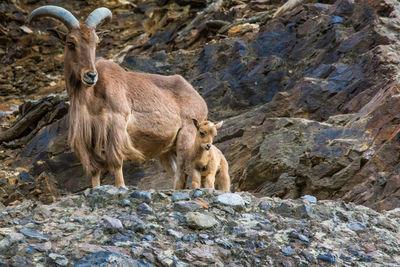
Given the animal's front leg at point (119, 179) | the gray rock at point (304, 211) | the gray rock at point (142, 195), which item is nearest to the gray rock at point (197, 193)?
the gray rock at point (142, 195)

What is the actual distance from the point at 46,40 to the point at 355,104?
1695 cm

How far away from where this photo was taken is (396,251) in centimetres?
536

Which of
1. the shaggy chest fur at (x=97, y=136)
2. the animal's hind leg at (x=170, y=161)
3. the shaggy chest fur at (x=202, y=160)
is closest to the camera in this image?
the shaggy chest fur at (x=202, y=160)

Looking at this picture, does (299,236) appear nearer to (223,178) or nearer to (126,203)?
(126,203)

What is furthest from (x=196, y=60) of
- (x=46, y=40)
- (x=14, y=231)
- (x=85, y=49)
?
(x=14, y=231)

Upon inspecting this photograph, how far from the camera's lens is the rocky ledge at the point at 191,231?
14.8ft

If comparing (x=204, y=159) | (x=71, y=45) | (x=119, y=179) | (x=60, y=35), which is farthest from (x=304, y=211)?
(x=60, y=35)

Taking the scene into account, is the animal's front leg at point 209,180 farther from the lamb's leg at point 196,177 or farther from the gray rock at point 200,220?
the gray rock at point 200,220

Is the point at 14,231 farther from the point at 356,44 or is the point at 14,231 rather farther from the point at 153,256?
the point at 356,44

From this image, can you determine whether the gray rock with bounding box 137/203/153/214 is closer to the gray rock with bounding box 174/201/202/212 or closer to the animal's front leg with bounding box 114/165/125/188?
the gray rock with bounding box 174/201/202/212

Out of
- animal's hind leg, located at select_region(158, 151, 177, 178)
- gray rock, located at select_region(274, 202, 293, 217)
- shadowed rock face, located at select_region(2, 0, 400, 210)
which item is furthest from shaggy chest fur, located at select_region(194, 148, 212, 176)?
gray rock, located at select_region(274, 202, 293, 217)

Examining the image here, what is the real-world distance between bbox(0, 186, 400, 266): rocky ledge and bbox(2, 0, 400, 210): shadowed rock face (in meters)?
1.52

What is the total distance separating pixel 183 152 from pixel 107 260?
496cm

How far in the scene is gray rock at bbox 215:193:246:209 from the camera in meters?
5.82
